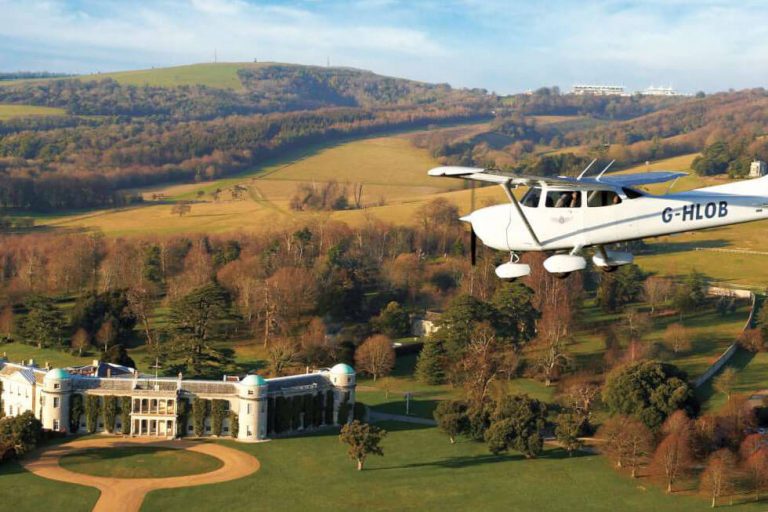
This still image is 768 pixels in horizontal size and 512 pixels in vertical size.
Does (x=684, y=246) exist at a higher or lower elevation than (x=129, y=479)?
higher

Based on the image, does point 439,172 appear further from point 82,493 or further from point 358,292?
point 358,292

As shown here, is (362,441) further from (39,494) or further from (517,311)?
(517,311)

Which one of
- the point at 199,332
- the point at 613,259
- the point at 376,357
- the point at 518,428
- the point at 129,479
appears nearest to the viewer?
the point at 613,259

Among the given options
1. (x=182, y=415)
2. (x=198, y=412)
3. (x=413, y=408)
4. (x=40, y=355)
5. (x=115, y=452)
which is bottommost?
(x=115, y=452)

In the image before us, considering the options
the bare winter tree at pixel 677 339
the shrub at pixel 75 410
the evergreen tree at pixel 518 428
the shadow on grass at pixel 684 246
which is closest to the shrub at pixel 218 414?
the shrub at pixel 75 410

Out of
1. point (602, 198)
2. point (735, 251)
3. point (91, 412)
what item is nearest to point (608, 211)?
point (602, 198)

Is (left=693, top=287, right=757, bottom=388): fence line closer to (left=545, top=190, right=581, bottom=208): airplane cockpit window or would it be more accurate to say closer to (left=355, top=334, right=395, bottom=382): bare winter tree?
(left=355, top=334, right=395, bottom=382): bare winter tree

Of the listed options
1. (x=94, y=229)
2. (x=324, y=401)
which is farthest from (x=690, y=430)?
(x=94, y=229)
